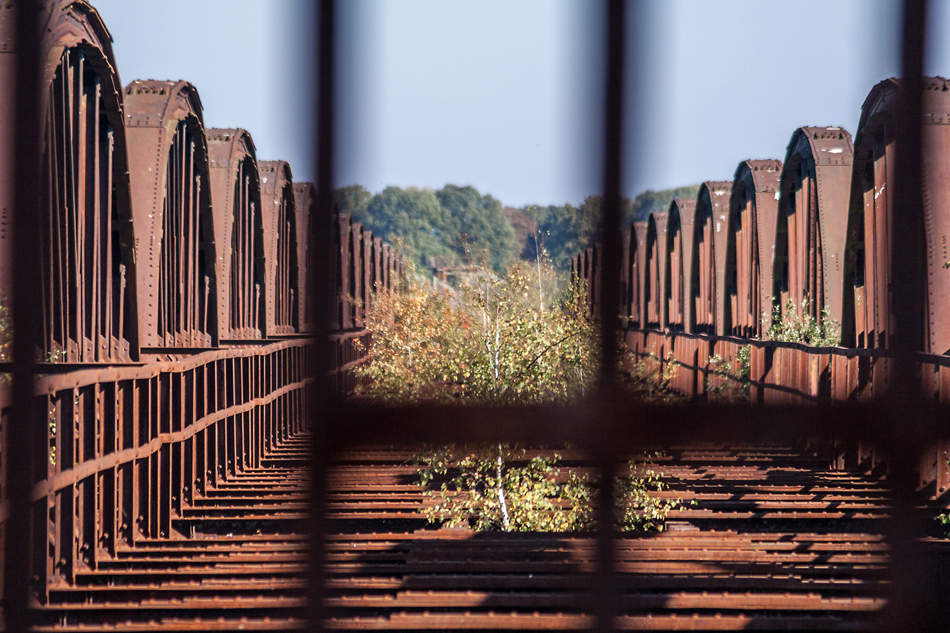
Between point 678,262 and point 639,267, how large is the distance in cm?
295

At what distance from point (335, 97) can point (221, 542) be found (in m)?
6.26

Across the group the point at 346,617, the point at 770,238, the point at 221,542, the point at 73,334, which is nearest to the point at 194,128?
the point at 73,334

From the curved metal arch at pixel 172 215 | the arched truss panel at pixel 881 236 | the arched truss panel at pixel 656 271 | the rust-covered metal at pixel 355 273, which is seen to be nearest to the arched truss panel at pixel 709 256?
the arched truss panel at pixel 656 271

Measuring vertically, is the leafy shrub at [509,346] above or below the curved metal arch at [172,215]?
below

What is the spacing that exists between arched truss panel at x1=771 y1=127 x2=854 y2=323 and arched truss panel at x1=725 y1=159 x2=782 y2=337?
42 cm

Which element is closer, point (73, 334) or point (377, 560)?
point (377, 560)

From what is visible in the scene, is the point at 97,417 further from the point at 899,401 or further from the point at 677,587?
the point at 899,401

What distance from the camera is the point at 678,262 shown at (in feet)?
85.6

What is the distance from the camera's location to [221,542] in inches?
275

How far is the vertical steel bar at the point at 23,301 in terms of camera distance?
154 cm

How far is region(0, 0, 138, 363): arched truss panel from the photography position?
668 cm

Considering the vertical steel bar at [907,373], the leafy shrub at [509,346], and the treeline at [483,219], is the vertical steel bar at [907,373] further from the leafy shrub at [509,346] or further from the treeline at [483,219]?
the leafy shrub at [509,346]

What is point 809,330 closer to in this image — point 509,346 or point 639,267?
point 509,346

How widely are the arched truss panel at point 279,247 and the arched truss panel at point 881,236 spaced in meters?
8.96
